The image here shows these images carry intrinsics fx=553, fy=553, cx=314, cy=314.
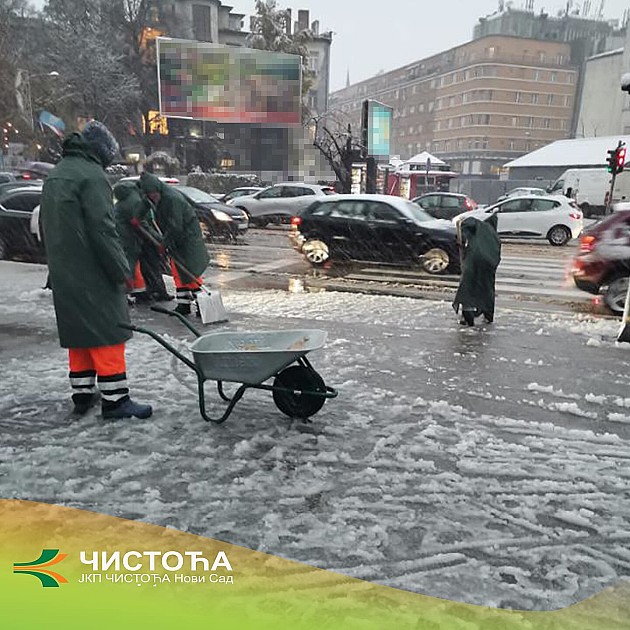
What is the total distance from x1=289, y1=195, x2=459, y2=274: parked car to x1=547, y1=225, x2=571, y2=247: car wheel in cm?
766

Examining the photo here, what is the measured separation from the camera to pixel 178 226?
23.5 feet

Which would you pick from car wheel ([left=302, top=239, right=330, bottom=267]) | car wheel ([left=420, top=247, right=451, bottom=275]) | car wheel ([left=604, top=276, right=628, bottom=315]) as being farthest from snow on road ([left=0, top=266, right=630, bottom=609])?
Answer: car wheel ([left=302, top=239, right=330, bottom=267])

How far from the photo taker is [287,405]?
4.27m

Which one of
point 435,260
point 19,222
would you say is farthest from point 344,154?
point 19,222

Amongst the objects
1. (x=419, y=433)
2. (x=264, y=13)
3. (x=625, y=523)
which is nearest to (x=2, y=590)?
(x=419, y=433)

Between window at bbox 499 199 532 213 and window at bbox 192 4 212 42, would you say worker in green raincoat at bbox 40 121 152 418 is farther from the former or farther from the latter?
window at bbox 192 4 212 42

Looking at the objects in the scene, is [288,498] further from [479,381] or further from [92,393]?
[479,381]

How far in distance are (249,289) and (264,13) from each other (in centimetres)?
4046

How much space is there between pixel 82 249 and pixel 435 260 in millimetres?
8574

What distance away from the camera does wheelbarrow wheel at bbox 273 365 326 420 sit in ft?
13.7

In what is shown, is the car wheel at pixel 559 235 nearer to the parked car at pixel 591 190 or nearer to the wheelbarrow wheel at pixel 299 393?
the parked car at pixel 591 190

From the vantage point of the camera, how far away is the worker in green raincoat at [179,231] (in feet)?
23.2

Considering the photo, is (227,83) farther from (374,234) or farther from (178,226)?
(178,226)

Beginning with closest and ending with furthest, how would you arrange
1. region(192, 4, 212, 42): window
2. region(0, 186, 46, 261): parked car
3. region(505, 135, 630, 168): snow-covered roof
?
region(0, 186, 46, 261): parked car → region(505, 135, 630, 168): snow-covered roof → region(192, 4, 212, 42): window
